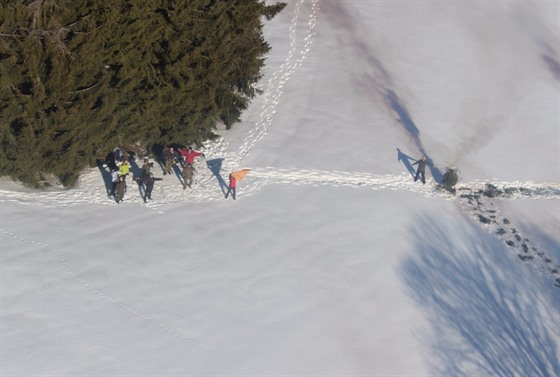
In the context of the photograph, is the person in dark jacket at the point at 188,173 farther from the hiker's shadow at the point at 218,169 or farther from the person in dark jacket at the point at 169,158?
the hiker's shadow at the point at 218,169

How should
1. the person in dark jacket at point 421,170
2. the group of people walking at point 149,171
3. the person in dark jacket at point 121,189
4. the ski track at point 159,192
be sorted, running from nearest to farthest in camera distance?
the ski track at point 159,192 < the person in dark jacket at point 121,189 < the group of people walking at point 149,171 < the person in dark jacket at point 421,170

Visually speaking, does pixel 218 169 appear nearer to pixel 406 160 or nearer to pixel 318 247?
pixel 318 247

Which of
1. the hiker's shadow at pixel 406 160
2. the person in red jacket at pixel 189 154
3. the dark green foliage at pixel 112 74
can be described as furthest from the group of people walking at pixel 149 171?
the hiker's shadow at pixel 406 160

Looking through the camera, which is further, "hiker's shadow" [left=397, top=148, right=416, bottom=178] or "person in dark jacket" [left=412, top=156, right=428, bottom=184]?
"hiker's shadow" [left=397, top=148, right=416, bottom=178]

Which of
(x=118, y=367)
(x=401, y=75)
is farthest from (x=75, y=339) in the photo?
(x=401, y=75)

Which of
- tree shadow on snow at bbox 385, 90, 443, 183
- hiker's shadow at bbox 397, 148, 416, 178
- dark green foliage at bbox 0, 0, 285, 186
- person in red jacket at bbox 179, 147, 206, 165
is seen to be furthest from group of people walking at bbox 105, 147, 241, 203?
tree shadow on snow at bbox 385, 90, 443, 183

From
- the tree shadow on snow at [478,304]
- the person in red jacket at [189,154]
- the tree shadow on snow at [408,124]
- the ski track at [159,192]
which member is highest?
the tree shadow on snow at [408,124]

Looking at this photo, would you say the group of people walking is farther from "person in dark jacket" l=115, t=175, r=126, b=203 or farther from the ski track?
the ski track
